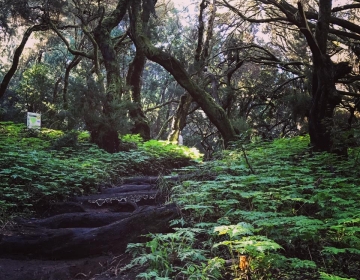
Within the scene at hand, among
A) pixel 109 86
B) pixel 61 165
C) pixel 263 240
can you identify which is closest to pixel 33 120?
pixel 109 86

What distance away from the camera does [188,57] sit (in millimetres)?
18062

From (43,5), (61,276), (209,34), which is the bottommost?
(61,276)

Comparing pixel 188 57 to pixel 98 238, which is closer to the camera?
pixel 98 238

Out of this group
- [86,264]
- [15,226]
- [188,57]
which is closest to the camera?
[86,264]

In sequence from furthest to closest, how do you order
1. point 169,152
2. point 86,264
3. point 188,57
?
point 188,57 < point 169,152 < point 86,264

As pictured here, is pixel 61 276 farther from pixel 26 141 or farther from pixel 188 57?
pixel 188 57

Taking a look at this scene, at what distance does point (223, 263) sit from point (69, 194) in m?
4.04

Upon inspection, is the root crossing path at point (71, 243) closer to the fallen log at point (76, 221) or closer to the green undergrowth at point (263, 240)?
the fallen log at point (76, 221)

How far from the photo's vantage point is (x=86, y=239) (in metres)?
4.14

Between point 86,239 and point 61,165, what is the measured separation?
306cm

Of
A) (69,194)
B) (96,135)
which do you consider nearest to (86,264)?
(69,194)

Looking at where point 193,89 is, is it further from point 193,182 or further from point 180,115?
point 193,182

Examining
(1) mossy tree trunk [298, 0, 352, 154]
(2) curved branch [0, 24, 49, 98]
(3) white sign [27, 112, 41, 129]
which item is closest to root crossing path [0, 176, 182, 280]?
(1) mossy tree trunk [298, 0, 352, 154]

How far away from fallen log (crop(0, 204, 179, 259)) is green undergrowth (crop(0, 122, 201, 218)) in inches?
27.4
